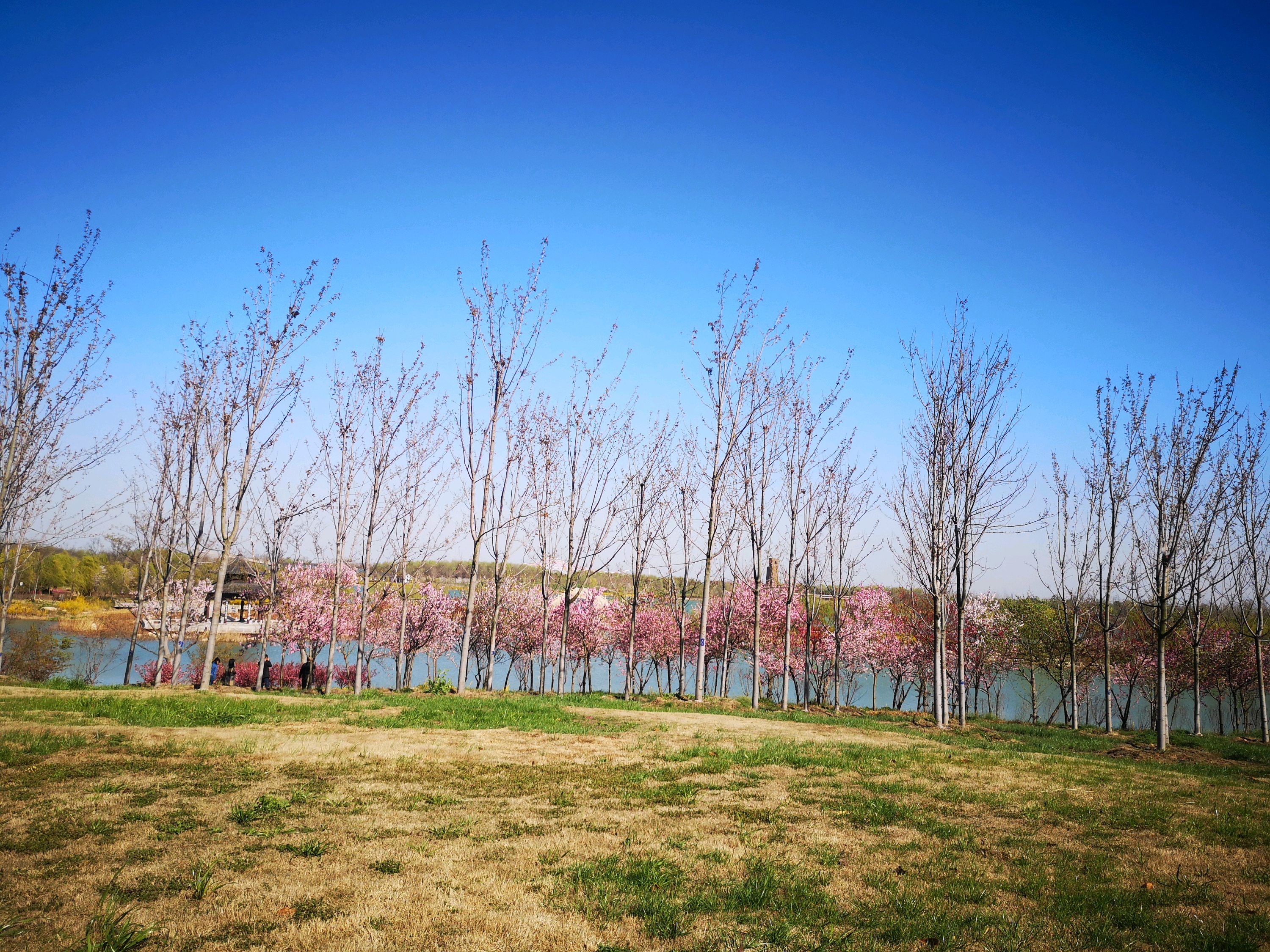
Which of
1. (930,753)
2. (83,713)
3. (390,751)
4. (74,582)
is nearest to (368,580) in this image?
(83,713)

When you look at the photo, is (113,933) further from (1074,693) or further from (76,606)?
(76,606)

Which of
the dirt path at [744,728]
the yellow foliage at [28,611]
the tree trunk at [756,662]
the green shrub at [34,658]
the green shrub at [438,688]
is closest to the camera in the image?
the dirt path at [744,728]

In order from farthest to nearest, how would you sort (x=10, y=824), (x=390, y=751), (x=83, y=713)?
(x=83, y=713) → (x=390, y=751) → (x=10, y=824)

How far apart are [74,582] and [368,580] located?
227 ft

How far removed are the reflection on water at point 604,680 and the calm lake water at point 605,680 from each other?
0.08 m

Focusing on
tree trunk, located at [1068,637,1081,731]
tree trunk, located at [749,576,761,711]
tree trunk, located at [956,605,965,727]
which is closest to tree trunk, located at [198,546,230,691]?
tree trunk, located at [749,576,761,711]

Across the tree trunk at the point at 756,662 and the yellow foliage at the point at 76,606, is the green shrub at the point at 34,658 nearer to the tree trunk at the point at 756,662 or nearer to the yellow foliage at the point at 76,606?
the tree trunk at the point at 756,662

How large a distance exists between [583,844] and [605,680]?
50.7 meters

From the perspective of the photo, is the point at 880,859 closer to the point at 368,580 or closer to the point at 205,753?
the point at 205,753

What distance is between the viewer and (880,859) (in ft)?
16.4

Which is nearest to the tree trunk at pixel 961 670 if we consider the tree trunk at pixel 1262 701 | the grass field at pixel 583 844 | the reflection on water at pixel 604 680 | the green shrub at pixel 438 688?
the grass field at pixel 583 844

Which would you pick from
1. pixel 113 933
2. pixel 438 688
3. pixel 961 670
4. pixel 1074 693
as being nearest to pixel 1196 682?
pixel 1074 693

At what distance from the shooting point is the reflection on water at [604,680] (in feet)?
112

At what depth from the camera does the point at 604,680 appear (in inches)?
2159
